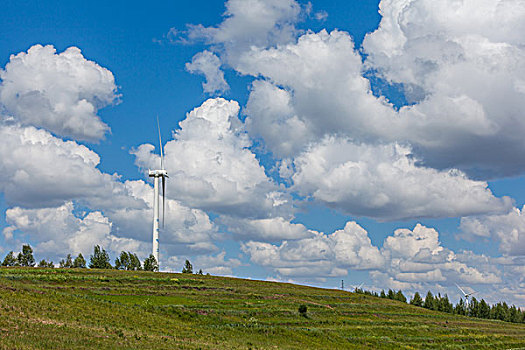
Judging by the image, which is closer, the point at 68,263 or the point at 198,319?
the point at 198,319

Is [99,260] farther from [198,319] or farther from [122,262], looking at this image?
[198,319]

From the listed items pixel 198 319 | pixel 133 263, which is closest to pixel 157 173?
pixel 133 263

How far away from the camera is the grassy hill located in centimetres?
5606

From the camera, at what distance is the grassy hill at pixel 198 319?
2207 inches

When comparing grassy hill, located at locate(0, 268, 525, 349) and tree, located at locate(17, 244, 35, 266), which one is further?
tree, located at locate(17, 244, 35, 266)

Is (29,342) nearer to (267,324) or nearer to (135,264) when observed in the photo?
(267,324)

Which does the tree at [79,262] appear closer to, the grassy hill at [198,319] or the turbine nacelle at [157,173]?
the turbine nacelle at [157,173]

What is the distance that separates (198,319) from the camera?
278 ft

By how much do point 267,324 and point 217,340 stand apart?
23.6 m

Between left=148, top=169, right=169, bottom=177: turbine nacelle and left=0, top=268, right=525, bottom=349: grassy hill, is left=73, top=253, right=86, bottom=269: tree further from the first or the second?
left=0, top=268, right=525, bottom=349: grassy hill

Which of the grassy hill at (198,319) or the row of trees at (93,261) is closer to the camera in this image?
the grassy hill at (198,319)

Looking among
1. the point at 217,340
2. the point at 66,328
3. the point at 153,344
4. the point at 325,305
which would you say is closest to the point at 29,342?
the point at 66,328

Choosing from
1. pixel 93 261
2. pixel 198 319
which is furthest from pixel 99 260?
pixel 198 319

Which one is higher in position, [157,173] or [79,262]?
[157,173]
